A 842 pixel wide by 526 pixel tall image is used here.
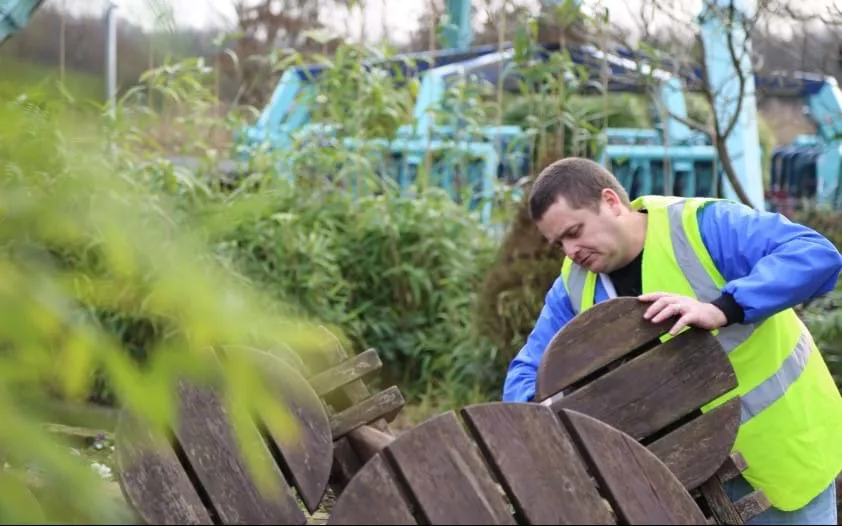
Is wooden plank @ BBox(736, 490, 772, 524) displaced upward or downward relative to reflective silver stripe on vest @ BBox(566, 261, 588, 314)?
downward

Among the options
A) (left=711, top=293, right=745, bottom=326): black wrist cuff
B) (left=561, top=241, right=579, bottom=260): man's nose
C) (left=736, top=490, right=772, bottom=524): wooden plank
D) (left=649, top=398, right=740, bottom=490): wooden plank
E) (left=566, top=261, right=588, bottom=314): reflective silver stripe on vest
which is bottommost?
(left=736, top=490, right=772, bottom=524): wooden plank

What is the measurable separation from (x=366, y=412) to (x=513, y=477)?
2.05ft

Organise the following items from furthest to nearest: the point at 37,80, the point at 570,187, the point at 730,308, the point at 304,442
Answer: the point at 570,187, the point at 730,308, the point at 304,442, the point at 37,80

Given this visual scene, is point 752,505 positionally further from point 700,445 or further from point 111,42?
point 111,42

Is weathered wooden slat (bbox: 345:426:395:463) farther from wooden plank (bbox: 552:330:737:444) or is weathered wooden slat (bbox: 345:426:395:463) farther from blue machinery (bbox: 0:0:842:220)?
blue machinery (bbox: 0:0:842:220)

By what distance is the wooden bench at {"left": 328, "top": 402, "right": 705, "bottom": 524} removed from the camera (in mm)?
1418

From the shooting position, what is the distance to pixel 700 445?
195cm

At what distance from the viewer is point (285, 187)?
620 centimetres

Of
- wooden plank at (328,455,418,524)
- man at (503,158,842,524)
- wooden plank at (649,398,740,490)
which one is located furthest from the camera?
man at (503,158,842,524)

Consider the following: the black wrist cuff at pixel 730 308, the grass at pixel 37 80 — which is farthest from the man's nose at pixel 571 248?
the grass at pixel 37 80

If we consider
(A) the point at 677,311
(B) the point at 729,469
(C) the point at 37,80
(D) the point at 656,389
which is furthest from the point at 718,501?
(C) the point at 37,80

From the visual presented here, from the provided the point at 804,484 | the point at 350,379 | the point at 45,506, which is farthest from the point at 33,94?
the point at 804,484

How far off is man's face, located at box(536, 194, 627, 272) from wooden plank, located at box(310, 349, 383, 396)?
0.57 meters

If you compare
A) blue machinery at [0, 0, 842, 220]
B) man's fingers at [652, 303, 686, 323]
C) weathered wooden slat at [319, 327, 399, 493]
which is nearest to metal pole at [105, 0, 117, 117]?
weathered wooden slat at [319, 327, 399, 493]
